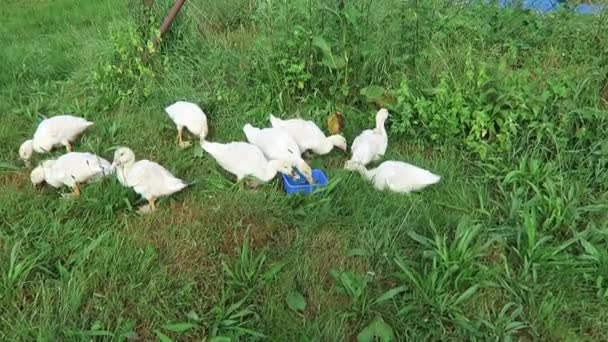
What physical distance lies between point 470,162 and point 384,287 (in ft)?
4.05

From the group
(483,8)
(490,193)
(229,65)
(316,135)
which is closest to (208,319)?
(316,135)

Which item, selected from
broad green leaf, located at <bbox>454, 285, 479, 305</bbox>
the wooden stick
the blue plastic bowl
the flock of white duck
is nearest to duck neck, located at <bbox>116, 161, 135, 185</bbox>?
the flock of white duck

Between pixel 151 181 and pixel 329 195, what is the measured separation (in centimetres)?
99

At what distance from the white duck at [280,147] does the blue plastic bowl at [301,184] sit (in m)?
0.04

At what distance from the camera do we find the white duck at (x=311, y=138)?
374 centimetres

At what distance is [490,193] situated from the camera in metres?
3.46

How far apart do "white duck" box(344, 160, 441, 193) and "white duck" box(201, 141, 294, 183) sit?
511 mm

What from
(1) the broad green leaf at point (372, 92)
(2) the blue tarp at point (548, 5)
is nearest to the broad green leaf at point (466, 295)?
(1) the broad green leaf at point (372, 92)

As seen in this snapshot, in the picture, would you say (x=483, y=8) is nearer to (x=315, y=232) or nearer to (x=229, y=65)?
(x=229, y=65)

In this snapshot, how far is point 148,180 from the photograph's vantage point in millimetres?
3248

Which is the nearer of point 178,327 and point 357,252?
point 178,327

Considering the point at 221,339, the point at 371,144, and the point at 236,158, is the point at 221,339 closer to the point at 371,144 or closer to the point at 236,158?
the point at 236,158

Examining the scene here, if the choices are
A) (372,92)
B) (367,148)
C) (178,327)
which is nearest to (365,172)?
(367,148)

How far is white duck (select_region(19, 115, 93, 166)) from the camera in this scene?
3.71 meters
